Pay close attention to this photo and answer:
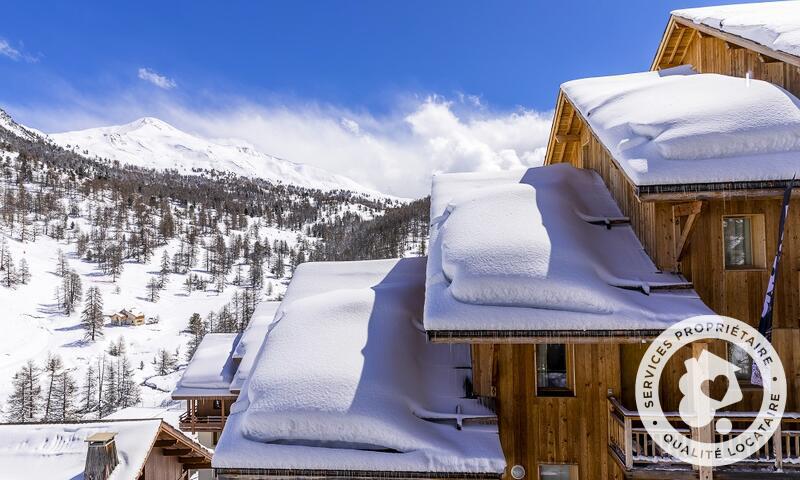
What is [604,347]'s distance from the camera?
7859 millimetres

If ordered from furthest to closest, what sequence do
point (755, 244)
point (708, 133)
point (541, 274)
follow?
point (755, 244)
point (708, 133)
point (541, 274)

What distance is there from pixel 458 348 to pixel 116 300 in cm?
11937

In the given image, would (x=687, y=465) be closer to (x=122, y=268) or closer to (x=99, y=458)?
(x=99, y=458)

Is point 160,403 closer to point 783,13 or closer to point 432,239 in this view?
point 432,239

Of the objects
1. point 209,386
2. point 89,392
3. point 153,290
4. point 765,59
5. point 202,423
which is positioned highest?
point 765,59

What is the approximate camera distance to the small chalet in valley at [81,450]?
11078 mm

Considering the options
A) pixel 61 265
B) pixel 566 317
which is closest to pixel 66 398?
pixel 566 317

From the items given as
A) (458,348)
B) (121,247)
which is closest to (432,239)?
(458,348)

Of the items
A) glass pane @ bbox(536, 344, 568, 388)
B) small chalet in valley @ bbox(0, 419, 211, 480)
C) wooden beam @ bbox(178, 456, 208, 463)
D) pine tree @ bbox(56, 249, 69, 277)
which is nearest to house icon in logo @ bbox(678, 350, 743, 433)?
glass pane @ bbox(536, 344, 568, 388)

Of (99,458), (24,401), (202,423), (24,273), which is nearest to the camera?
(99,458)

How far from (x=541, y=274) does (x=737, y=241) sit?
3.85 meters

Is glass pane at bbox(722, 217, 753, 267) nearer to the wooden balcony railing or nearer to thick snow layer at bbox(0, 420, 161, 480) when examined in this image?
thick snow layer at bbox(0, 420, 161, 480)

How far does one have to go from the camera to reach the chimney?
10.8 m

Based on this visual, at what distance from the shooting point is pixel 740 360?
773 centimetres
